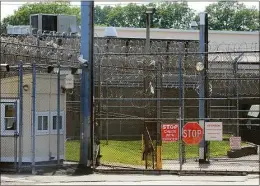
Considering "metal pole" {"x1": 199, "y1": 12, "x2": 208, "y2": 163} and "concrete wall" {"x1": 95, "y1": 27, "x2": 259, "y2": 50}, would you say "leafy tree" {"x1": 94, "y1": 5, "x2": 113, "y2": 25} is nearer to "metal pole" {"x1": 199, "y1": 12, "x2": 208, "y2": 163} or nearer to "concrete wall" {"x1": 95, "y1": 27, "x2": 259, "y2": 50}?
"concrete wall" {"x1": 95, "y1": 27, "x2": 259, "y2": 50}

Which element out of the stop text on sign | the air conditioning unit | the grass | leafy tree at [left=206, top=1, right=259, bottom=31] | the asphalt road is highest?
leafy tree at [left=206, top=1, right=259, bottom=31]

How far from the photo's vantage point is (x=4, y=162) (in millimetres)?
17938

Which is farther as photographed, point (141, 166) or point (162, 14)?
point (162, 14)

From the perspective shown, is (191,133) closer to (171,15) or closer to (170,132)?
(170,132)

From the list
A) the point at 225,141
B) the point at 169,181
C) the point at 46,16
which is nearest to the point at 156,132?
the point at 169,181

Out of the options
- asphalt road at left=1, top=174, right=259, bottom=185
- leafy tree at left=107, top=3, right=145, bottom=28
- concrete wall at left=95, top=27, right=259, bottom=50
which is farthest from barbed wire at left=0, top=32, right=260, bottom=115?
leafy tree at left=107, top=3, right=145, bottom=28

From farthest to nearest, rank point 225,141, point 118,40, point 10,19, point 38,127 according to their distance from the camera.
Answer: point 10,19 → point 118,40 → point 225,141 → point 38,127

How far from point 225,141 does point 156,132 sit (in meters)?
11.6

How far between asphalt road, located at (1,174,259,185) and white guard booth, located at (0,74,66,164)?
2.04 meters

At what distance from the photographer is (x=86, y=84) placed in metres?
17.7

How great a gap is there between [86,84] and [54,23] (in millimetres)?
22522

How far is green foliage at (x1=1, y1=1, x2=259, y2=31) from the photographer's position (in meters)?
90.9

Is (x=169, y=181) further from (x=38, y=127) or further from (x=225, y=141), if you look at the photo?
(x=225, y=141)

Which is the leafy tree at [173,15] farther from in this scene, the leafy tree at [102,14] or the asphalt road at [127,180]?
the asphalt road at [127,180]
